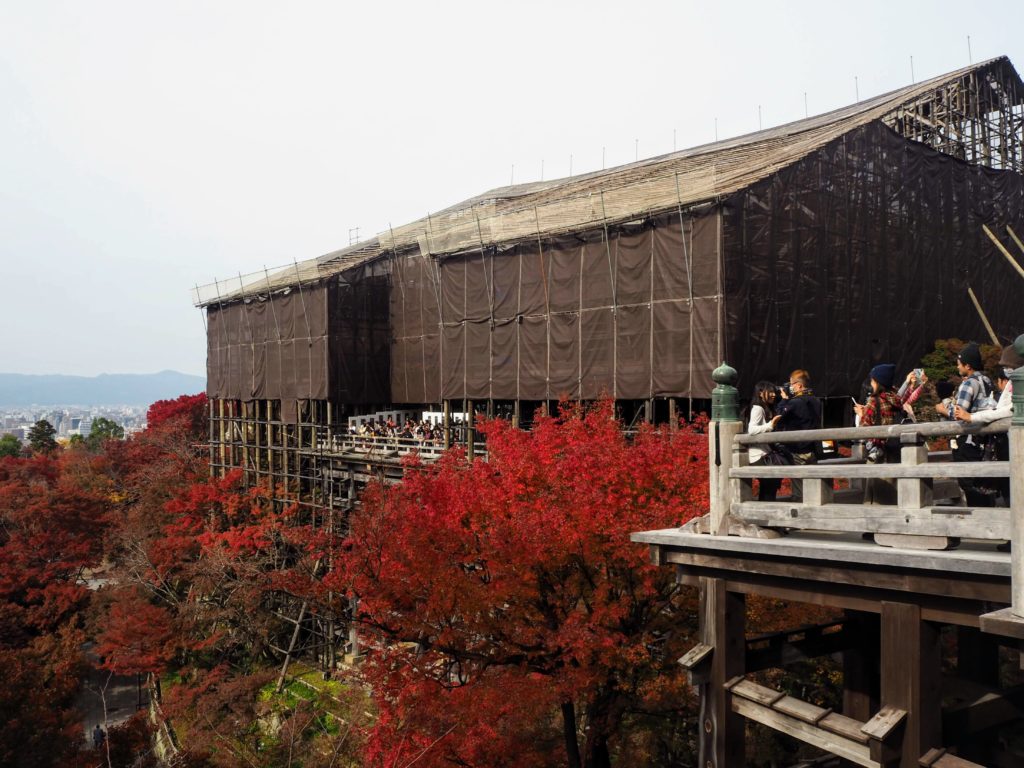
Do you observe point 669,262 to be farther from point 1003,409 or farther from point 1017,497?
point 1017,497

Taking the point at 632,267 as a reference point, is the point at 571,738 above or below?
below

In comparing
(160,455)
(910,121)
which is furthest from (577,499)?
(160,455)

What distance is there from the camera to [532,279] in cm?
2612

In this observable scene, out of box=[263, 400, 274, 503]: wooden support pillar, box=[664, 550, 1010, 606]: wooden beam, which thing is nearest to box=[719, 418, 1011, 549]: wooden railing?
box=[664, 550, 1010, 606]: wooden beam

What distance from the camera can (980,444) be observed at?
264 inches

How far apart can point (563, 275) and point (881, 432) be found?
1978 cm

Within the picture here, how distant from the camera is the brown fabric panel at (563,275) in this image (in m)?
24.7

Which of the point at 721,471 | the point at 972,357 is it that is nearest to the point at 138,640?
the point at 721,471

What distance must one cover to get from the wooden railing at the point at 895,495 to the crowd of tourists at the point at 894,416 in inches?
11.2

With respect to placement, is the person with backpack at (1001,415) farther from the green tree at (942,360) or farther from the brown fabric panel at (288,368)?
the brown fabric panel at (288,368)

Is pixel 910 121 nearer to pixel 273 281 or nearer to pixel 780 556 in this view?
pixel 273 281

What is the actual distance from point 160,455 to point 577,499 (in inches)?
1716

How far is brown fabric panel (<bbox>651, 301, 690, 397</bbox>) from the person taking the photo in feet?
72.1

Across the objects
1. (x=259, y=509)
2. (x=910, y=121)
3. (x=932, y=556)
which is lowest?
(x=259, y=509)
